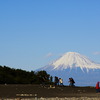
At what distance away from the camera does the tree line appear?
6465cm

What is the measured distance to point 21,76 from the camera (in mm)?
69750

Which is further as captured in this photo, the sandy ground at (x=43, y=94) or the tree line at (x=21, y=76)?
the tree line at (x=21, y=76)

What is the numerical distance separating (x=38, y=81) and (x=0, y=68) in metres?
6.12

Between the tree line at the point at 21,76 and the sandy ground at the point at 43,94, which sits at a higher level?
the tree line at the point at 21,76

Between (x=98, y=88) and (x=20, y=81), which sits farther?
(x=20, y=81)

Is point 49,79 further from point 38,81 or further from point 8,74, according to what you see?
point 8,74

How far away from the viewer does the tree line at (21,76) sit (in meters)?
64.7

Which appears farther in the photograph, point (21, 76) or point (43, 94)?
point (21, 76)

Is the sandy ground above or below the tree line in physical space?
below

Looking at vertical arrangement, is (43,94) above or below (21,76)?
below

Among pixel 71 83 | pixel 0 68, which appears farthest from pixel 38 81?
pixel 71 83

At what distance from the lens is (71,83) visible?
2267 inches

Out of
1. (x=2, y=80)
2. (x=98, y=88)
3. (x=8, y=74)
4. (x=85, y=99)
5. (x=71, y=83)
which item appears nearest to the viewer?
(x=85, y=99)

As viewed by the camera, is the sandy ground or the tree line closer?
the sandy ground
